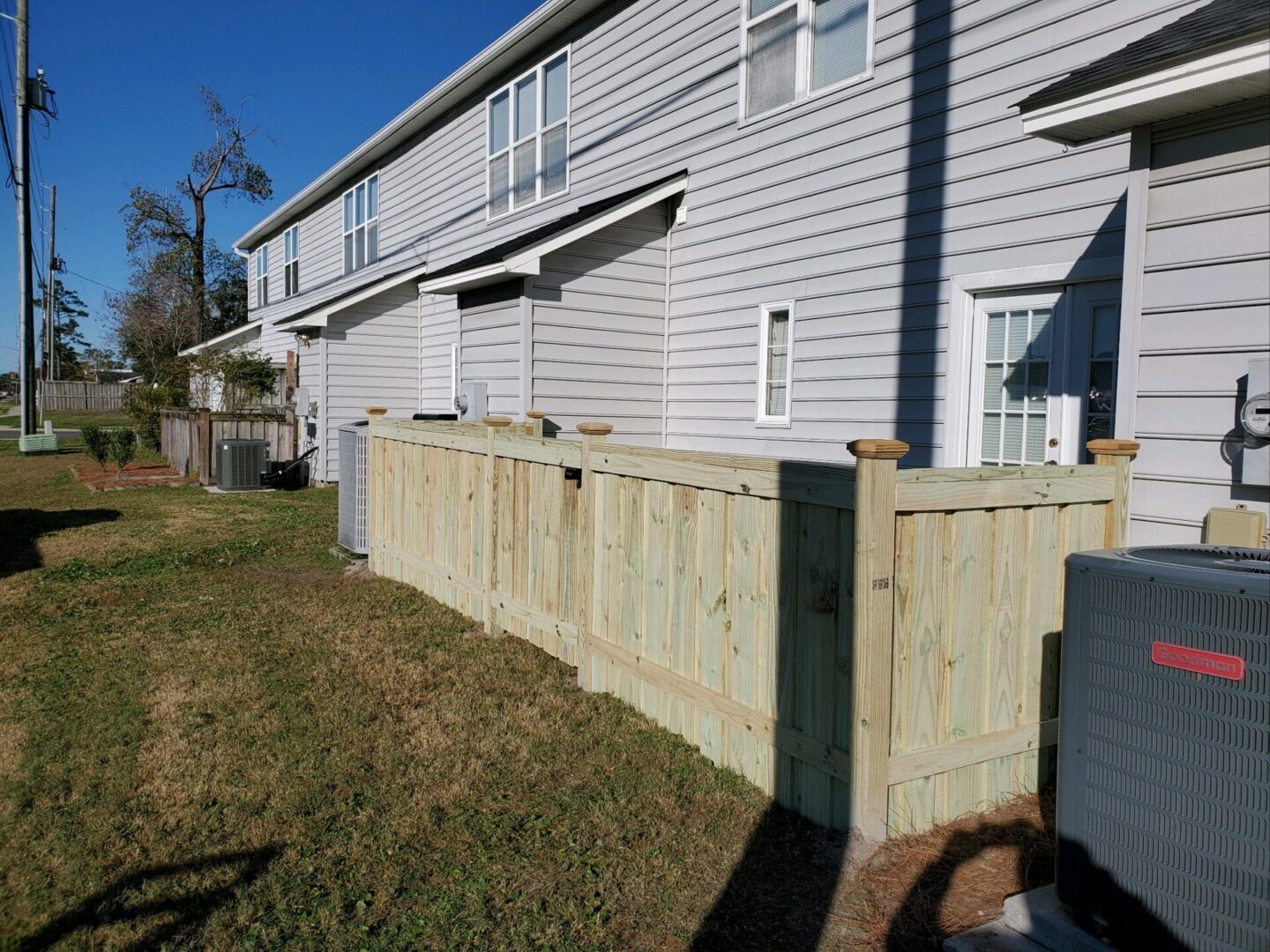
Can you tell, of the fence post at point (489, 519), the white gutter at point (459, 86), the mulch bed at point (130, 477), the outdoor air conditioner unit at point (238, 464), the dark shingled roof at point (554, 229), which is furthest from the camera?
the mulch bed at point (130, 477)

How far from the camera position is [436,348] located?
633 inches

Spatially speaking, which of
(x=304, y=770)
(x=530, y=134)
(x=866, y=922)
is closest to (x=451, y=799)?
(x=304, y=770)

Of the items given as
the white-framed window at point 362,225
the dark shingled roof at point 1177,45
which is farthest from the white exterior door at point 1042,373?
the white-framed window at point 362,225

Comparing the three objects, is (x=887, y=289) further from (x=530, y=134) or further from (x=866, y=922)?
(x=530, y=134)

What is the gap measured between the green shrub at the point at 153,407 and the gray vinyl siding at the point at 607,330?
1753cm

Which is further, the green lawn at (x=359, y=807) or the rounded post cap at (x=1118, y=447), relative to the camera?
the rounded post cap at (x=1118, y=447)

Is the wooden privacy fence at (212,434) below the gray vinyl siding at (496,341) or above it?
below

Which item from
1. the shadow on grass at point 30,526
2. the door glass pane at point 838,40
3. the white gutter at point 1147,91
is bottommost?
the shadow on grass at point 30,526

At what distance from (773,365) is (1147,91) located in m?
5.09

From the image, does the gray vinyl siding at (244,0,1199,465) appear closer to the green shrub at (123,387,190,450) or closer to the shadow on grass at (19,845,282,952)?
the shadow on grass at (19,845,282,952)

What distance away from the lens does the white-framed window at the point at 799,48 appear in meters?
7.64

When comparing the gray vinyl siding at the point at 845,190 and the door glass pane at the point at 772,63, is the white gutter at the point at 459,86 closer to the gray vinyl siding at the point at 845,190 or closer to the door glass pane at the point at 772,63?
the gray vinyl siding at the point at 845,190

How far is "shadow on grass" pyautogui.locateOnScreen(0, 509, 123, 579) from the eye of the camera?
937cm

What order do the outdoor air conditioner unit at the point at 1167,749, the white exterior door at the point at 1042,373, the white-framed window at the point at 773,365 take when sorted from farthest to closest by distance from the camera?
the white-framed window at the point at 773,365, the white exterior door at the point at 1042,373, the outdoor air conditioner unit at the point at 1167,749
